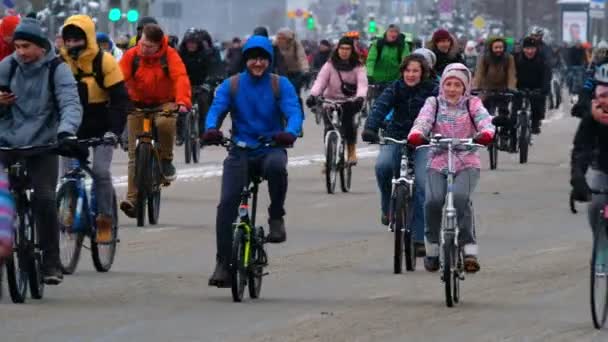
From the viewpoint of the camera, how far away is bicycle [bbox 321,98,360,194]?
919 inches

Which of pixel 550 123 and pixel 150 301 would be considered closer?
pixel 150 301

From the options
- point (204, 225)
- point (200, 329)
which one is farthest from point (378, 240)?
point (200, 329)

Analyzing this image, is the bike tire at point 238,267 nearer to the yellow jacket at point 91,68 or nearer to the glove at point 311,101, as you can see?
the yellow jacket at point 91,68

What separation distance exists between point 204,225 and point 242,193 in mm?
6202

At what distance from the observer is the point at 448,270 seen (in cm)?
1274

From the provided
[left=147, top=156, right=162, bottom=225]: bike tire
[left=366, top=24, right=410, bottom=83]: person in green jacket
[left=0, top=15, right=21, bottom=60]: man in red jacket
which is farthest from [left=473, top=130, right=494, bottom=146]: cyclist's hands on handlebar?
[left=366, top=24, right=410, bottom=83]: person in green jacket

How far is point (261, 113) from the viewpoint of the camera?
13383mm

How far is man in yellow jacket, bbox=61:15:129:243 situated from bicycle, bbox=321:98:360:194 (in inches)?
323

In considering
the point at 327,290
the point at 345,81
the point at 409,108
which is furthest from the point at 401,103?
the point at 345,81

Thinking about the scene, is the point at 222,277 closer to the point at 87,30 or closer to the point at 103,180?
the point at 103,180

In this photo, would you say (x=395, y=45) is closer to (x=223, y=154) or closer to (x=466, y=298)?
(x=223, y=154)

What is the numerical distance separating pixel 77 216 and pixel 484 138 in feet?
9.48

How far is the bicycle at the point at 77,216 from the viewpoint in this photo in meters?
14.3

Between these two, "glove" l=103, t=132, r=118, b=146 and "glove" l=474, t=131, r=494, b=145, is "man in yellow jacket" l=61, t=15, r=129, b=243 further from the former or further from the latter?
"glove" l=474, t=131, r=494, b=145
